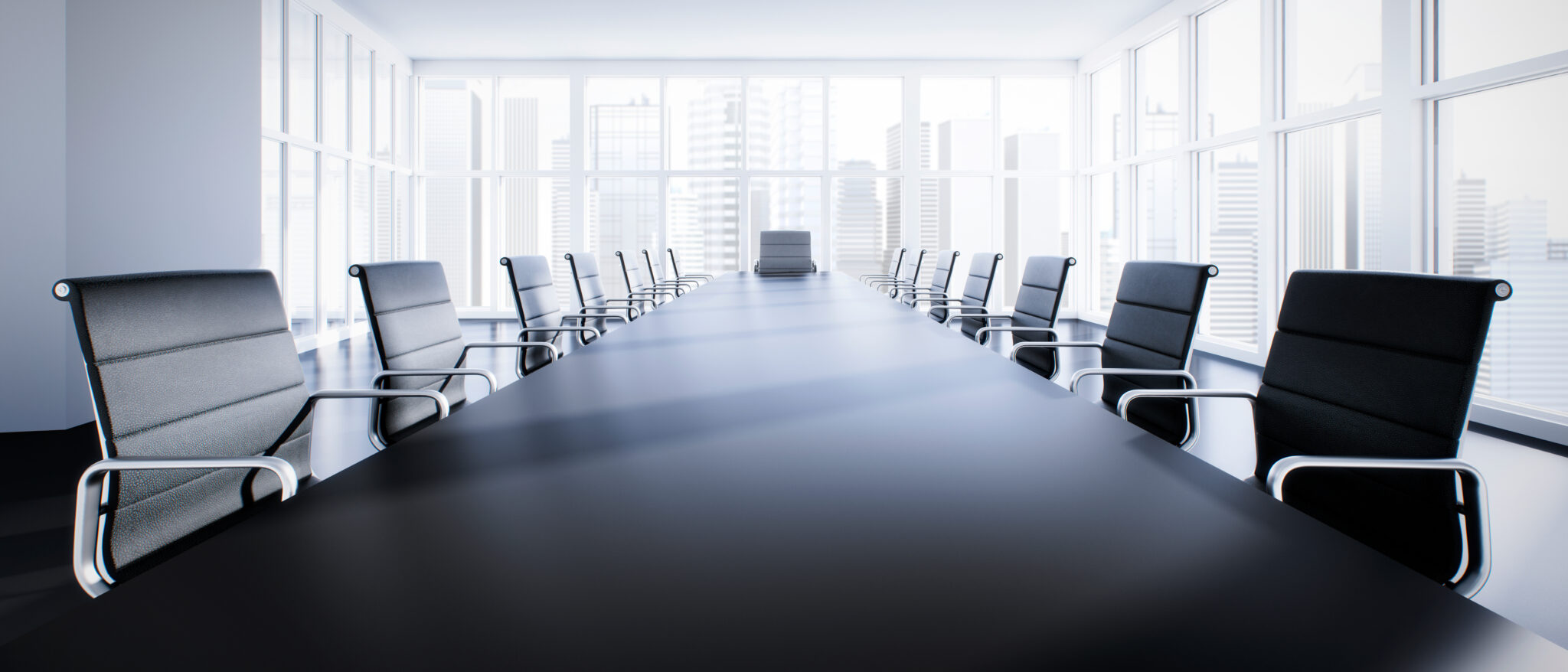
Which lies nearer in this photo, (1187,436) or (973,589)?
(973,589)

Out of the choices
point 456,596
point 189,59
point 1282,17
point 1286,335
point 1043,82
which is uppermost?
point 1043,82

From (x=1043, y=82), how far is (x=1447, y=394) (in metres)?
9.36

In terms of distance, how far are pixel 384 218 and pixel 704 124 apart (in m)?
4.06

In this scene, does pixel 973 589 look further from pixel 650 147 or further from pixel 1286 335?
pixel 650 147

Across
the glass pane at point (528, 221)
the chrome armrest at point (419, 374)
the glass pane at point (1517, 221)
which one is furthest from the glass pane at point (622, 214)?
the glass pane at point (1517, 221)

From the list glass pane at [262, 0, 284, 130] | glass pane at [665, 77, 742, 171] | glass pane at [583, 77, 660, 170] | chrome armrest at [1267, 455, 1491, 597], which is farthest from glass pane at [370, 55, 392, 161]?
chrome armrest at [1267, 455, 1491, 597]

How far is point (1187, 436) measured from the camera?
5.82 feet

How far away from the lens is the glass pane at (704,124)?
9.52m

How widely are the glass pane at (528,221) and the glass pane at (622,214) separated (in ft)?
1.15

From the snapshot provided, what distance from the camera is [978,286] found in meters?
4.21

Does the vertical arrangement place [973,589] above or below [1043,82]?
below

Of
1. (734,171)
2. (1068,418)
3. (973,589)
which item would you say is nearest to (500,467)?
(973,589)

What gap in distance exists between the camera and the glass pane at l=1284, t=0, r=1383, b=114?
4.88 m

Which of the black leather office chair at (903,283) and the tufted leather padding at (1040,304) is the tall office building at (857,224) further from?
the tufted leather padding at (1040,304)
